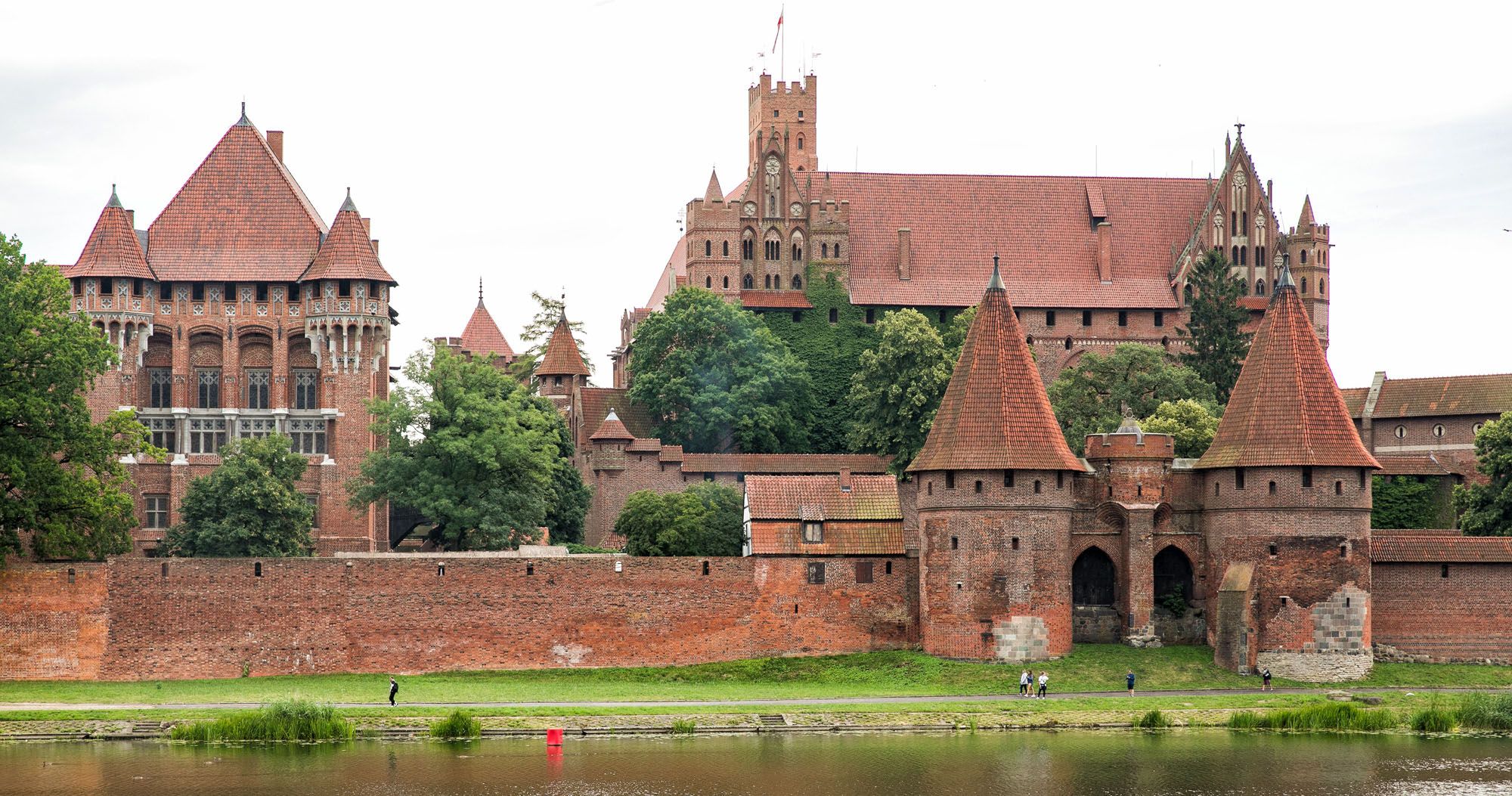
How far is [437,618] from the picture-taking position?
181ft

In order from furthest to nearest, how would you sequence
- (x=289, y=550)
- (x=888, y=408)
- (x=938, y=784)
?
(x=888, y=408)
(x=289, y=550)
(x=938, y=784)

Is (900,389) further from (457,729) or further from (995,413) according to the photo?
(457,729)

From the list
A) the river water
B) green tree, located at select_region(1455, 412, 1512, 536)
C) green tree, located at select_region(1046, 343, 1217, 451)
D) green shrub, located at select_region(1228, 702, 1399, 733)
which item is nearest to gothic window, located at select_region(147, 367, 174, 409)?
green tree, located at select_region(1046, 343, 1217, 451)

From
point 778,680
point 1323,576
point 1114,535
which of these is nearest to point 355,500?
point 778,680

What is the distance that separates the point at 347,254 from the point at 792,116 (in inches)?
1191

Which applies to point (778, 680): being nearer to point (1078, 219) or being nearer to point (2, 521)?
point (2, 521)

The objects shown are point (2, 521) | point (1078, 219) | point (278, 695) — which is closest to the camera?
point (278, 695)

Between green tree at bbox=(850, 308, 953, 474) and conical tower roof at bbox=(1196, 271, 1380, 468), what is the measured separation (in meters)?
19.1

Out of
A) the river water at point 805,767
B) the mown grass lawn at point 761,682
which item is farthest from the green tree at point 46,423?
the river water at point 805,767

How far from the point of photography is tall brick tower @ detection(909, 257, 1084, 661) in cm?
5384

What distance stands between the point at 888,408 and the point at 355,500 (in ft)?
63.4

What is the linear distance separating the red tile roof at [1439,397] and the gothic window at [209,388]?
37907 mm

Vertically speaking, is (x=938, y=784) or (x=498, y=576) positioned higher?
(x=498, y=576)

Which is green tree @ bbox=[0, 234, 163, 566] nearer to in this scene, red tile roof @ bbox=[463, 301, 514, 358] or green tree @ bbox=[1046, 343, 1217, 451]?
green tree @ bbox=[1046, 343, 1217, 451]
